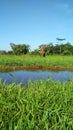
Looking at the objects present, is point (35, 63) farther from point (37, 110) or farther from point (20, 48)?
point (20, 48)

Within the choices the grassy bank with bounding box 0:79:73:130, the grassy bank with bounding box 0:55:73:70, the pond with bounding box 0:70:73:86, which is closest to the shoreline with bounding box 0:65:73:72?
the grassy bank with bounding box 0:55:73:70

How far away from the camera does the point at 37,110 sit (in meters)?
3.76

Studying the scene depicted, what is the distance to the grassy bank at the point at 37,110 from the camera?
3.20m

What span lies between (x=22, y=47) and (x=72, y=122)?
48321 millimetres

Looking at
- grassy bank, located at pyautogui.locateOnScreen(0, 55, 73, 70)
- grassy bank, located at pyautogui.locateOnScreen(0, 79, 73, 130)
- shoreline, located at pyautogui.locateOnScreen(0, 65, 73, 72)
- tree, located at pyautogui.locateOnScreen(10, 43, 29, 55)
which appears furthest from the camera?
tree, located at pyautogui.locateOnScreen(10, 43, 29, 55)

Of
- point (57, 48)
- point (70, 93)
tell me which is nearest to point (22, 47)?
point (57, 48)

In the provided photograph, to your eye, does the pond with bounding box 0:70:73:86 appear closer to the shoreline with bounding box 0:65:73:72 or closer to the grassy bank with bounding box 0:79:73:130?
the shoreline with bounding box 0:65:73:72

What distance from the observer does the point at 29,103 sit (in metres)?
3.95

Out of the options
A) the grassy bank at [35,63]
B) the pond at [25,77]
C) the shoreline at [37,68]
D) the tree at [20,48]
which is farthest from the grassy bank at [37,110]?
the tree at [20,48]

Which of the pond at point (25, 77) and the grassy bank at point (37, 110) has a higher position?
the grassy bank at point (37, 110)

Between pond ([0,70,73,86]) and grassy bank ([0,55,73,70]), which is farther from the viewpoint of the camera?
grassy bank ([0,55,73,70])

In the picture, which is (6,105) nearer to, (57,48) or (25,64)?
(25,64)

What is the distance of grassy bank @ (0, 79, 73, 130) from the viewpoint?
10.5 feet

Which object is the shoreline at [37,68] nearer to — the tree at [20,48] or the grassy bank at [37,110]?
the grassy bank at [37,110]
